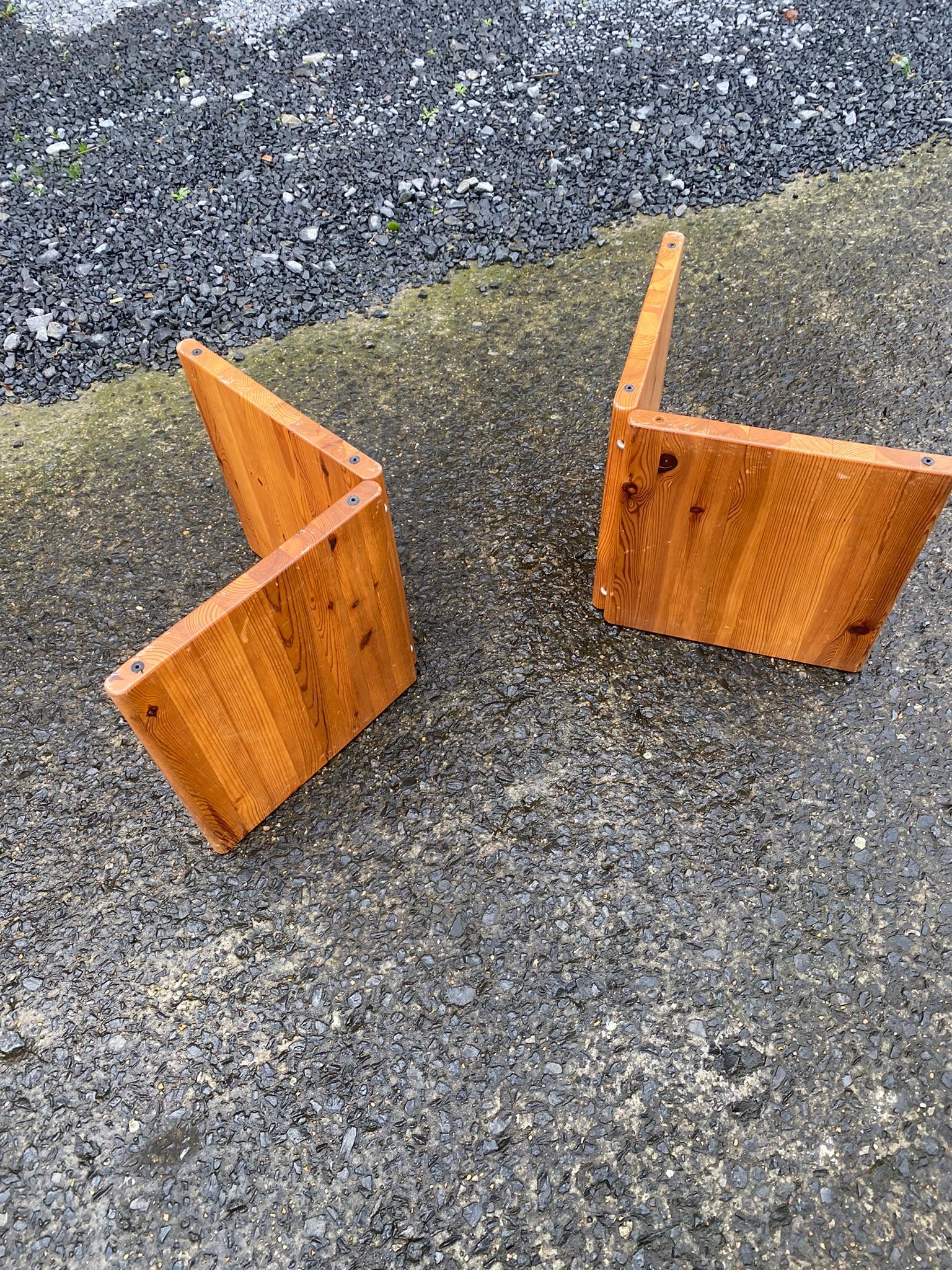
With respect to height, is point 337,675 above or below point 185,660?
below

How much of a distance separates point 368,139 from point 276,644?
156 inches

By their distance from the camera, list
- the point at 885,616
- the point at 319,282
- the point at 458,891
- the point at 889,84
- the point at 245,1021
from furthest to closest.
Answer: the point at 889,84 < the point at 319,282 < the point at 885,616 < the point at 458,891 < the point at 245,1021

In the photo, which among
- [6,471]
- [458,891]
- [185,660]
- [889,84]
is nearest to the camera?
[185,660]

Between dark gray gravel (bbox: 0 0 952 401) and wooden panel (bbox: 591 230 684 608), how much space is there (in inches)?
64.7

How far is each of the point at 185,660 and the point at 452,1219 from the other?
133 centimetres

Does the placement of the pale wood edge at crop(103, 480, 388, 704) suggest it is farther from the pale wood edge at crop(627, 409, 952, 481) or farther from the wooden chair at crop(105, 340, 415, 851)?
the pale wood edge at crop(627, 409, 952, 481)

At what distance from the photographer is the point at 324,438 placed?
2.35 m

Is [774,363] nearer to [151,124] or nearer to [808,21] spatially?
[808,21]

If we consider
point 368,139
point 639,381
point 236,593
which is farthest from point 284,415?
point 368,139

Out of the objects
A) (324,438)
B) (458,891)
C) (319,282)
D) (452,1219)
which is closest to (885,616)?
(458,891)

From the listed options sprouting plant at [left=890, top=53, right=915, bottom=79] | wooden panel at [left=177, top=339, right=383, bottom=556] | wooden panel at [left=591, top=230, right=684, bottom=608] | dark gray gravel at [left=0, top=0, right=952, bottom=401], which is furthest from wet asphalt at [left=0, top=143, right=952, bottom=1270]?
sprouting plant at [left=890, top=53, right=915, bottom=79]

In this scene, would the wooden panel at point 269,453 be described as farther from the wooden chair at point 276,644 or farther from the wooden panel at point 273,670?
the wooden panel at point 273,670

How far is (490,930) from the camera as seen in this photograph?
7.32 ft

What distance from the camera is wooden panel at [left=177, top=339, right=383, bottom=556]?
7.63ft
